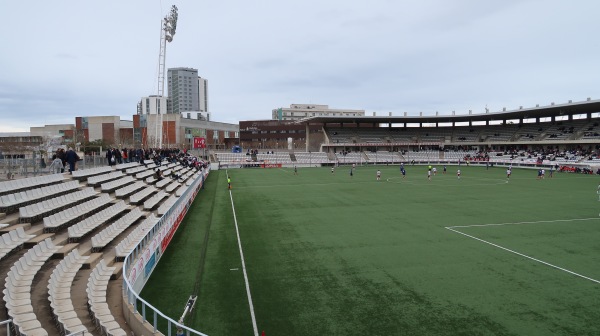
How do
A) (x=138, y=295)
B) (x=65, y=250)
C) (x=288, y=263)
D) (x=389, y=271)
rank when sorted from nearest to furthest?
(x=138, y=295) < (x=65, y=250) < (x=389, y=271) < (x=288, y=263)

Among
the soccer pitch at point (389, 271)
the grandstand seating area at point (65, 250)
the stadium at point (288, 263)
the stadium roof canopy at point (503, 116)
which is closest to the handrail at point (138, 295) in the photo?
the stadium at point (288, 263)

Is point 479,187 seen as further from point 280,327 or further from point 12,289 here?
point 12,289

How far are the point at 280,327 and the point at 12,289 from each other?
19.3 feet

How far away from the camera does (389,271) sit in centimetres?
1291

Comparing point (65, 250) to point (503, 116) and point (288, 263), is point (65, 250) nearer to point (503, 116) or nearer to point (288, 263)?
point (288, 263)

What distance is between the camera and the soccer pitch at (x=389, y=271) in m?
9.41

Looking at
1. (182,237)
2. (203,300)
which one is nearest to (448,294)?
(203,300)

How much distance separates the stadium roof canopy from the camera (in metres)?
63.0

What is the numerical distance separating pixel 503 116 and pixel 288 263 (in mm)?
78659

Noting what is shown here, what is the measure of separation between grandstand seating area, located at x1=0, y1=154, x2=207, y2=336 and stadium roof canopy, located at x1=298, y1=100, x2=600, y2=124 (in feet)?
218

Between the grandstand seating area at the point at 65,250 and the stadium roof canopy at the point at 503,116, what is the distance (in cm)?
6651

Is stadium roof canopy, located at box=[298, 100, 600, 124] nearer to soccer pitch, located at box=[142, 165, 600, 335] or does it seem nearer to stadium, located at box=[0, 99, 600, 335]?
stadium, located at box=[0, 99, 600, 335]

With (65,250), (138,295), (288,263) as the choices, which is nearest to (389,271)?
(288,263)

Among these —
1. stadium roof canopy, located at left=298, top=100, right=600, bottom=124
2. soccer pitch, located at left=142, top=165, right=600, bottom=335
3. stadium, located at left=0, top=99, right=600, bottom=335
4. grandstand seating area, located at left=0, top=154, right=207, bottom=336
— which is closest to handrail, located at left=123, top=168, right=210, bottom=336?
stadium, located at left=0, top=99, right=600, bottom=335
